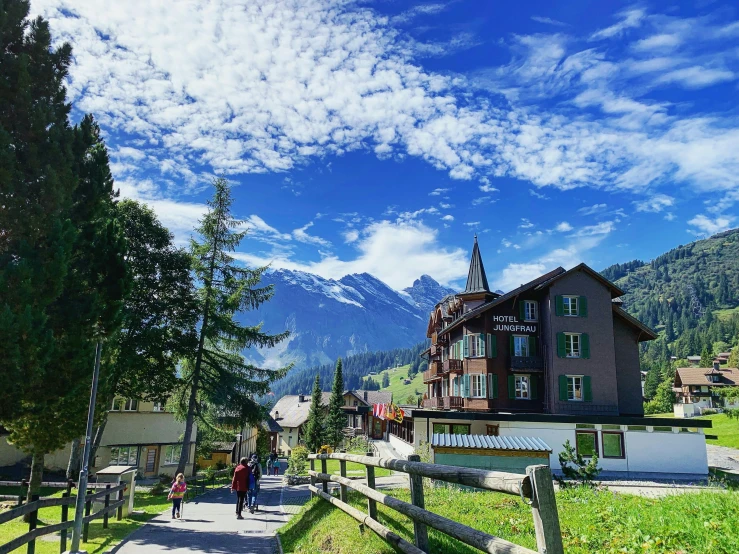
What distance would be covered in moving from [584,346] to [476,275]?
15.4 m

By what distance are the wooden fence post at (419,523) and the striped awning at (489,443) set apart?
1705 centimetres

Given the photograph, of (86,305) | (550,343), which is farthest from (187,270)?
(550,343)

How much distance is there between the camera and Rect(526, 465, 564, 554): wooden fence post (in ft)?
11.1

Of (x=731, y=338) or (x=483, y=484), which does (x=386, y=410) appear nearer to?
(x=483, y=484)

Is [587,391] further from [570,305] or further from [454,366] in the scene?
[454,366]

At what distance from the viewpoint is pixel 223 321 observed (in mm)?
33094

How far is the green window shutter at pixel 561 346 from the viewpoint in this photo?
3856 cm

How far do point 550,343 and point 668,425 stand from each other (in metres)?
9.21

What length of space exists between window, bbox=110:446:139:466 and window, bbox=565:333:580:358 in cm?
3295

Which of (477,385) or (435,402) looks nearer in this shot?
(477,385)

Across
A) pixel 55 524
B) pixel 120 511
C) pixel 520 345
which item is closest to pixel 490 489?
pixel 55 524

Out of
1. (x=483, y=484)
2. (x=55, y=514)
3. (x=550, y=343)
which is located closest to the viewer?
(x=483, y=484)

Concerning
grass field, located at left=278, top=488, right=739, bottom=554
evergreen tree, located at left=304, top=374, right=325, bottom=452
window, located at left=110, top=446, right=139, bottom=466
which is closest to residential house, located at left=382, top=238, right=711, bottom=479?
window, located at left=110, top=446, right=139, bottom=466

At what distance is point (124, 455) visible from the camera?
38156 mm
